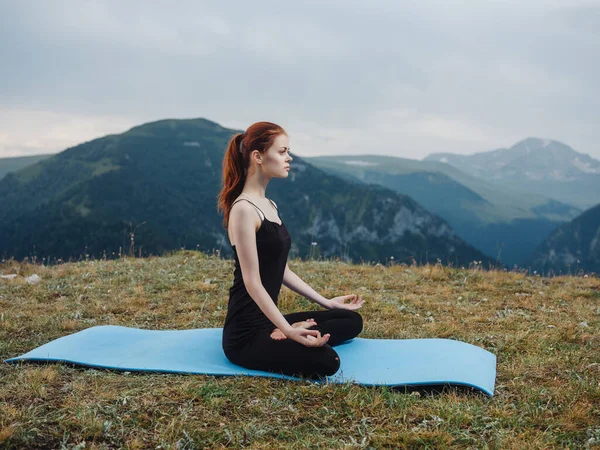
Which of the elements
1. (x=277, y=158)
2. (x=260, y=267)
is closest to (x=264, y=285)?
(x=260, y=267)

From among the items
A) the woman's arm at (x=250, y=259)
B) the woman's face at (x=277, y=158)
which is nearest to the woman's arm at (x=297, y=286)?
the woman's arm at (x=250, y=259)

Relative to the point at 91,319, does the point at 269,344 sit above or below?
above

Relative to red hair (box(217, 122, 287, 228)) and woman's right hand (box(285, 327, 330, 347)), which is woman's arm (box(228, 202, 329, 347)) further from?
red hair (box(217, 122, 287, 228))

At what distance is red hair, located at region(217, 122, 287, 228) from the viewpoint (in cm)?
609

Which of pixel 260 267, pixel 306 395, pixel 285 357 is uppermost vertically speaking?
pixel 260 267

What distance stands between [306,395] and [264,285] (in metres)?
1.35

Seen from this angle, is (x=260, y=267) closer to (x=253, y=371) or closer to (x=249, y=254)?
(x=249, y=254)

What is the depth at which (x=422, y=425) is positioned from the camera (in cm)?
504

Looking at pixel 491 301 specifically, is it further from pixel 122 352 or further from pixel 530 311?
pixel 122 352

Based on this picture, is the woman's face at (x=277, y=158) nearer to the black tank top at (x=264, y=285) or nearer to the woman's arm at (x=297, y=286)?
the black tank top at (x=264, y=285)

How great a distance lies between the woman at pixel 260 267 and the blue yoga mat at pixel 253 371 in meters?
0.25

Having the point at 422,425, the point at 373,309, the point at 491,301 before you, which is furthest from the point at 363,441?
the point at 491,301

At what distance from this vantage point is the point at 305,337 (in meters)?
5.84

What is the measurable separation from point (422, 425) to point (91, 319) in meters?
6.59
